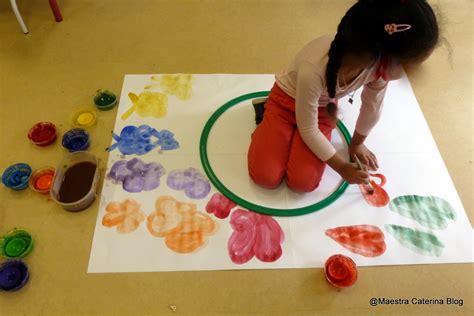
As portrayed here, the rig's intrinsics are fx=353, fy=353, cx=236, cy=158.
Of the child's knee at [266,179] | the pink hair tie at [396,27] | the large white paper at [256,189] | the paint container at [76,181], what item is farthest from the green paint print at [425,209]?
the paint container at [76,181]

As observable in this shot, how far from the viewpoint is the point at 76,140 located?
3.65 ft

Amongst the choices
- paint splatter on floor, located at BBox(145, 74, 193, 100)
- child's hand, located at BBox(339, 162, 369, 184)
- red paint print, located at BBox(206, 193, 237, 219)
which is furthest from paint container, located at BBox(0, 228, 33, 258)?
child's hand, located at BBox(339, 162, 369, 184)

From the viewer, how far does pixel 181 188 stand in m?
1.05

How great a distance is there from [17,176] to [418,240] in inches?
46.1

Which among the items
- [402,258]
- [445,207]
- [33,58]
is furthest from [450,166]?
[33,58]

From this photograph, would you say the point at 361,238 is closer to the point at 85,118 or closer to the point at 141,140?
the point at 141,140

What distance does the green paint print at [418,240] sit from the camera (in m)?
0.97

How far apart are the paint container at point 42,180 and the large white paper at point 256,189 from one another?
0.16 meters

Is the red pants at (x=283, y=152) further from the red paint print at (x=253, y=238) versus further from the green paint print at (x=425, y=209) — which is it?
the green paint print at (x=425, y=209)

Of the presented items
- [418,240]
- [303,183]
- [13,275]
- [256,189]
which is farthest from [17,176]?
[418,240]

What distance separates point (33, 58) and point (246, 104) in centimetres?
86

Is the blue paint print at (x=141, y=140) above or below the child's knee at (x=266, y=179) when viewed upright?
above

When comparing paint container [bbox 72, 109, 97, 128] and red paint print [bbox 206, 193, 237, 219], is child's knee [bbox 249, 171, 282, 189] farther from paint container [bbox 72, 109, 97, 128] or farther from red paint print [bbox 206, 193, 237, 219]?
paint container [bbox 72, 109, 97, 128]

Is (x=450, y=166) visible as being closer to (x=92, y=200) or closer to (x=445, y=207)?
(x=445, y=207)
